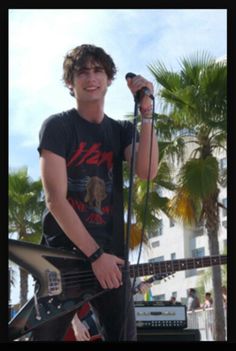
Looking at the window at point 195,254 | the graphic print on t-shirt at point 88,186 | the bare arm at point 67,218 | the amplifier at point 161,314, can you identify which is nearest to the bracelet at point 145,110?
the graphic print on t-shirt at point 88,186

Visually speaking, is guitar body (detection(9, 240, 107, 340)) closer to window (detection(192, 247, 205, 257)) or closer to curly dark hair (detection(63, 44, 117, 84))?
window (detection(192, 247, 205, 257))

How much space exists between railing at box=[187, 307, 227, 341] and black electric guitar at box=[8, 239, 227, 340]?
1073 millimetres

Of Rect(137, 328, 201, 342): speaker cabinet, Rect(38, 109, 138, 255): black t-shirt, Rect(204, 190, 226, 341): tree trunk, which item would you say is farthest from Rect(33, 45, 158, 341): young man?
Rect(204, 190, 226, 341): tree trunk

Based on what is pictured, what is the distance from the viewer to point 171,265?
499 centimetres

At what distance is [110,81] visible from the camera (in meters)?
5.18

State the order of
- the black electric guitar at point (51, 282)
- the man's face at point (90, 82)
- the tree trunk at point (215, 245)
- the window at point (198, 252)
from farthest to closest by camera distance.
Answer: the tree trunk at point (215, 245)
the window at point (198, 252)
the man's face at point (90, 82)
the black electric guitar at point (51, 282)

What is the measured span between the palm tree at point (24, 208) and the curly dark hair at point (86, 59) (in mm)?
665

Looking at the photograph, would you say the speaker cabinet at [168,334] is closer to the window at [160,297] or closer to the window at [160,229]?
the window at [160,297]

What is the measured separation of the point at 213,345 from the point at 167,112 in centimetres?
211

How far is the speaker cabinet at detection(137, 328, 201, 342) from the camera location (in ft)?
17.0

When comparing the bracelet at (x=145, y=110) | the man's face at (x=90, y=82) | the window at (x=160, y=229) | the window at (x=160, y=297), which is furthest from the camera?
the window at (x=160, y=229)

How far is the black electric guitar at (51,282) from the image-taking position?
4859mm

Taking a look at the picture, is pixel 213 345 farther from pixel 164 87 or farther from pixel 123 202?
pixel 164 87
